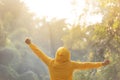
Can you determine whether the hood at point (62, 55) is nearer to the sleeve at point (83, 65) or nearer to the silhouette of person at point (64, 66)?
the silhouette of person at point (64, 66)

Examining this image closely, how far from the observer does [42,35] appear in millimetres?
54031

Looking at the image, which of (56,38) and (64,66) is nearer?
(64,66)

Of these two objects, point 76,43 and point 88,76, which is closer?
point 88,76

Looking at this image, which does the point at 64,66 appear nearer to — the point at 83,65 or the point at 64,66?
the point at 64,66

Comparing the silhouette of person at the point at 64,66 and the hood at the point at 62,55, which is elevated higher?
the hood at the point at 62,55

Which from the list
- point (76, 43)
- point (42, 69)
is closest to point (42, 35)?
point (42, 69)

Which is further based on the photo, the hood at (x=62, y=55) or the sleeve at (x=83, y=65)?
the sleeve at (x=83, y=65)

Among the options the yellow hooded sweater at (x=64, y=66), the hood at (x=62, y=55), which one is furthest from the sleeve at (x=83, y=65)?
the hood at (x=62, y=55)

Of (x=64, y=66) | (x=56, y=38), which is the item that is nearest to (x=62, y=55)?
(x=64, y=66)

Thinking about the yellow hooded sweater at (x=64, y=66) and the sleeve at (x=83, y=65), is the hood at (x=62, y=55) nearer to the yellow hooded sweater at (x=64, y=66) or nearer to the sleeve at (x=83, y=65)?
the yellow hooded sweater at (x=64, y=66)

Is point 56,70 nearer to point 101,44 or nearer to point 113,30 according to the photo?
point 113,30

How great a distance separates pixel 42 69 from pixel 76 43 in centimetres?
1571

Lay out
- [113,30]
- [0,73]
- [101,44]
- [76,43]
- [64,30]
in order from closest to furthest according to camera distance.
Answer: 1. [113,30]
2. [101,44]
3. [76,43]
4. [0,73]
5. [64,30]

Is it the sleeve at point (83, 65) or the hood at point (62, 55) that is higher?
the hood at point (62, 55)
